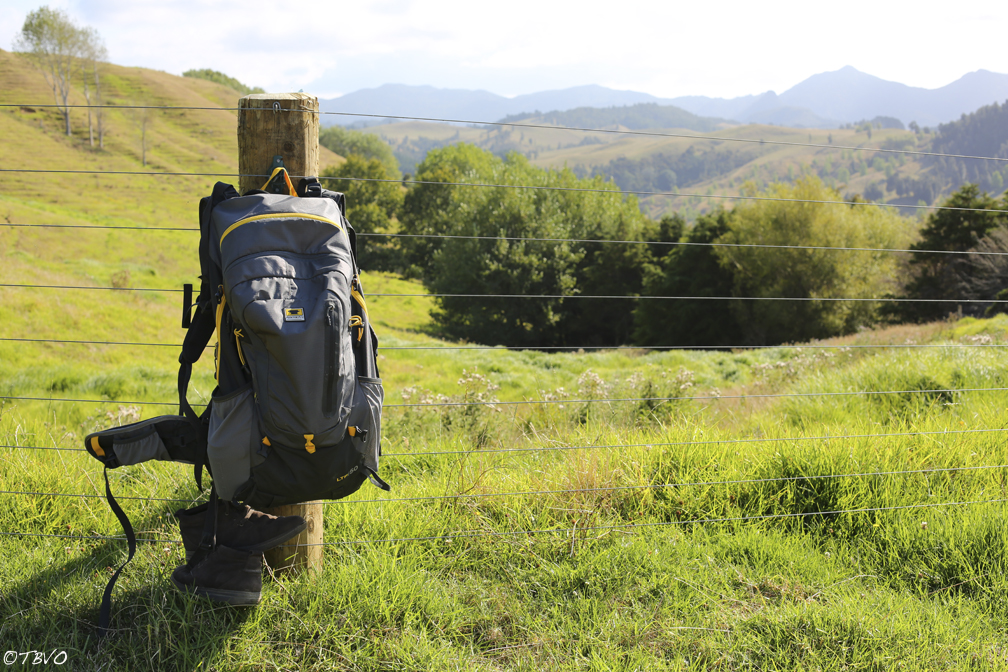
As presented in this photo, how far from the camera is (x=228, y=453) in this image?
195 centimetres

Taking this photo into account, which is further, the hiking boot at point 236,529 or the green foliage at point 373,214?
the green foliage at point 373,214

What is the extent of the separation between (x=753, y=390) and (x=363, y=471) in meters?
6.23

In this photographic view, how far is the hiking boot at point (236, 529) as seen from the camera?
7.61 ft

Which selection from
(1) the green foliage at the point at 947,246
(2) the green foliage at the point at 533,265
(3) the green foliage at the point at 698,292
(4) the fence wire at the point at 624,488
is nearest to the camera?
(4) the fence wire at the point at 624,488

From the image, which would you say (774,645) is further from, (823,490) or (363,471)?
(363,471)

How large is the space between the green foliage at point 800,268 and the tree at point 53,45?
62.1 meters

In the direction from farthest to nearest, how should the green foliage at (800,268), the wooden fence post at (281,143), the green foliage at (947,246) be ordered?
1. the green foliage at (800,268)
2. the green foliage at (947,246)
3. the wooden fence post at (281,143)

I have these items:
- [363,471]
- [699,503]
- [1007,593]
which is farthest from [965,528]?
[363,471]

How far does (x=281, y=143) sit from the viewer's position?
2.44m

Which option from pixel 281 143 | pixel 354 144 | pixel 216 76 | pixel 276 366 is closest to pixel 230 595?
pixel 276 366

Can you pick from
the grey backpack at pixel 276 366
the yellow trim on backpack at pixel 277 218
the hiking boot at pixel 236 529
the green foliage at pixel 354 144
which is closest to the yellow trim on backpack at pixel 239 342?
the grey backpack at pixel 276 366

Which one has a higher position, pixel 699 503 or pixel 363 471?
pixel 363 471

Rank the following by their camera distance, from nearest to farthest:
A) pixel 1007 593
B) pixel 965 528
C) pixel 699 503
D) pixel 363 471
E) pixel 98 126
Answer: pixel 363 471 → pixel 1007 593 → pixel 965 528 → pixel 699 503 → pixel 98 126

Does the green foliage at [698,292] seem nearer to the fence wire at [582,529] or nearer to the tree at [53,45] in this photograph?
the fence wire at [582,529]
